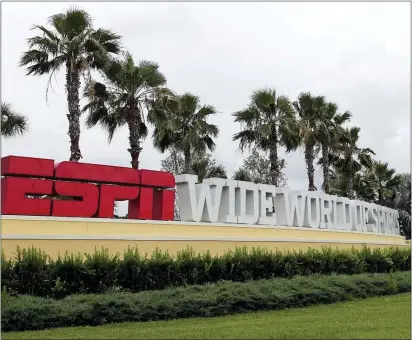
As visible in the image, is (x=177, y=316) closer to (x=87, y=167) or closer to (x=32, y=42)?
(x=87, y=167)

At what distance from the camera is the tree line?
19812 millimetres

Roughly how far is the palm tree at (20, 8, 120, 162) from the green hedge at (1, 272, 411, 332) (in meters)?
8.25

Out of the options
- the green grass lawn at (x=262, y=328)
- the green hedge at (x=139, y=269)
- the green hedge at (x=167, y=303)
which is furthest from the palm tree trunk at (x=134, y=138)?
the green grass lawn at (x=262, y=328)

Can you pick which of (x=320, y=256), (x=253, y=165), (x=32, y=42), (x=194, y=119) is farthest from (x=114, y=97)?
(x=253, y=165)

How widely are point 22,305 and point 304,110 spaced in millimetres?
22529

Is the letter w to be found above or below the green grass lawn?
above

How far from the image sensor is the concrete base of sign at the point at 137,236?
1426cm

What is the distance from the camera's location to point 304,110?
3073 centimetres

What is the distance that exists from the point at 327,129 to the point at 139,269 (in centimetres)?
1886

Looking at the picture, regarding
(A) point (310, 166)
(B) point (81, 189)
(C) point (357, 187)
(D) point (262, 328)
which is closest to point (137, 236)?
(B) point (81, 189)

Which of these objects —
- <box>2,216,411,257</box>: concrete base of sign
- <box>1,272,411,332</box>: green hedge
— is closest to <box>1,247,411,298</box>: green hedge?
<box>2,216,411,257</box>: concrete base of sign

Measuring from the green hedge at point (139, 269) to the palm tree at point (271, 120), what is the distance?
7.01 metres

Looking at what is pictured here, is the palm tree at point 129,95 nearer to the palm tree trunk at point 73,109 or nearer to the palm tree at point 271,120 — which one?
the palm tree trunk at point 73,109

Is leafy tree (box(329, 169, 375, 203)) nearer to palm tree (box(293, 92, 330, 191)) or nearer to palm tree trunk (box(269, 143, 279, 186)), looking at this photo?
palm tree (box(293, 92, 330, 191))
